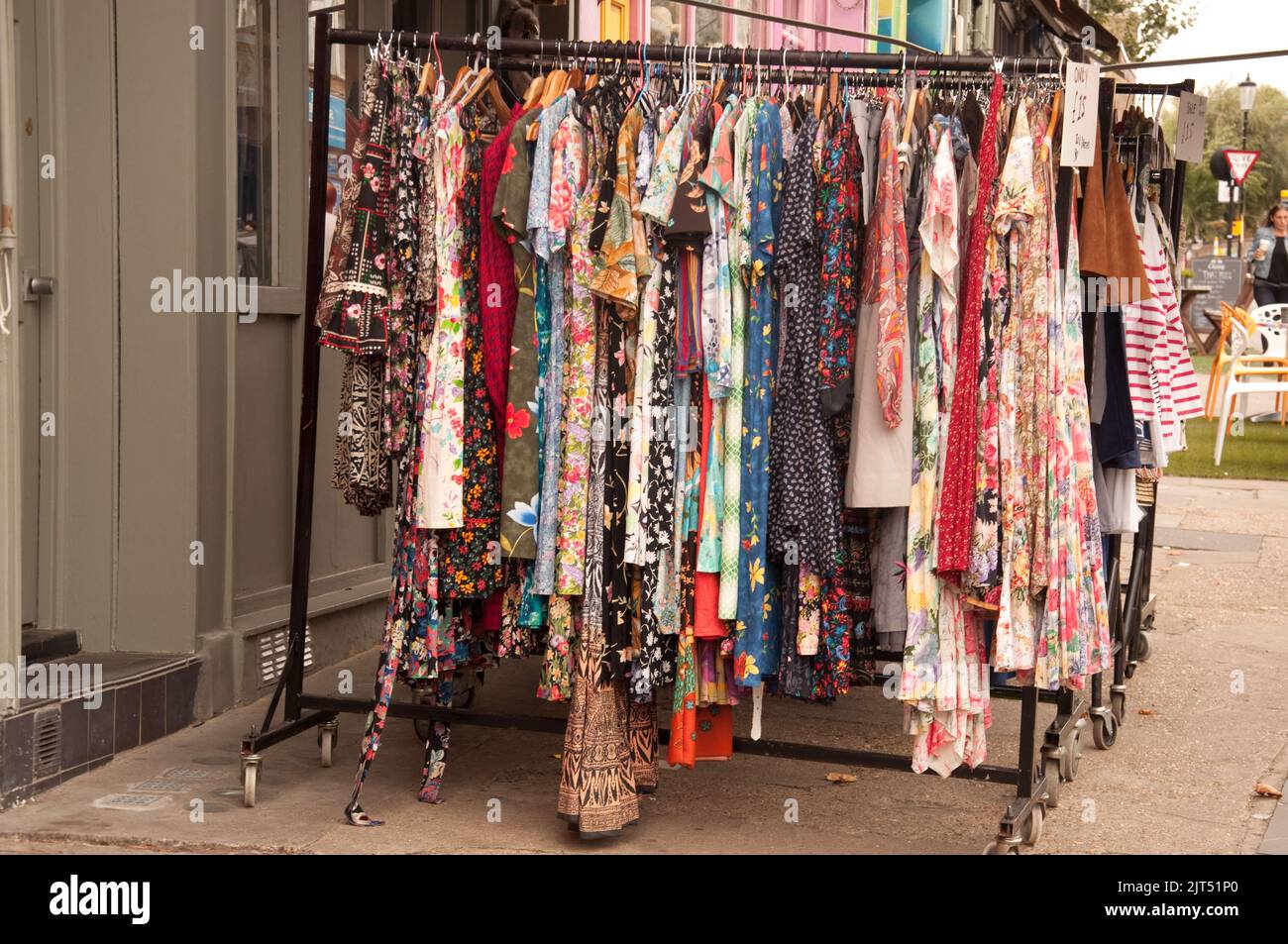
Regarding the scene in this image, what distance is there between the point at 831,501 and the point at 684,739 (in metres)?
0.82

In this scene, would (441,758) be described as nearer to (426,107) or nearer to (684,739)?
(684,739)

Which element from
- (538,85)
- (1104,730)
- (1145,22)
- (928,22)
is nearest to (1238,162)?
(1145,22)

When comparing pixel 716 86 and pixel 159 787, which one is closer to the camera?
pixel 716 86

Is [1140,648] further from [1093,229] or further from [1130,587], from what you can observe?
[1093,229]

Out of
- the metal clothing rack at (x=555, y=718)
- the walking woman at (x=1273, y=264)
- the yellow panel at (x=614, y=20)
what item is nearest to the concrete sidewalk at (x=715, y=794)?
the metal clothing rack at (x=555, y=718)

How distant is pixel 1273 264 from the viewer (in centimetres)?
1545

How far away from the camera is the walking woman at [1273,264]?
15.3 m

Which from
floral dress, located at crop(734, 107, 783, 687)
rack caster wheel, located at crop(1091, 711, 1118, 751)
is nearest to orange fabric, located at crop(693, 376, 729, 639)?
floral dress, located at crop(734, 107, 783, 687)

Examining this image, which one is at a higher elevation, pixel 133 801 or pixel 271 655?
pixel 271 655

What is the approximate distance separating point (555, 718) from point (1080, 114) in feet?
7.45

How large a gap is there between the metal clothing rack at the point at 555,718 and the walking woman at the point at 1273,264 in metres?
12.0

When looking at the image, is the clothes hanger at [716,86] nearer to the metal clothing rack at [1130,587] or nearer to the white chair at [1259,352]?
the metal clothing rack at [1130,587]

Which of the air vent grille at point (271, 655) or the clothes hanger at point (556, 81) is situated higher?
the clothes hanger at point (556, 81)

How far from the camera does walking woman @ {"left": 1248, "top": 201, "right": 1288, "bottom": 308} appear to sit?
15.3 meters
